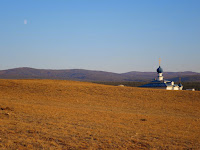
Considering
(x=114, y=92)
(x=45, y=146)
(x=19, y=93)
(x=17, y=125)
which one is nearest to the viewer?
(x=45, y=146)

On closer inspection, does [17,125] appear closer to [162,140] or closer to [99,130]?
[99,130]

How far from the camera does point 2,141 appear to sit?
9.22 meters

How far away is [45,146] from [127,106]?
16298 millimetres

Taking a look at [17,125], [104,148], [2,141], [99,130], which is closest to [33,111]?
[17,125]

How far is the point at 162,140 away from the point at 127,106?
45.1 feet

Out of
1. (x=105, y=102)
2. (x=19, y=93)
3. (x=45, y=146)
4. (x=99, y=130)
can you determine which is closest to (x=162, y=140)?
(x=99, y=130)

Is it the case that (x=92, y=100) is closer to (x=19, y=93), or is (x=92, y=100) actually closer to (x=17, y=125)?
(x=19, y=93)

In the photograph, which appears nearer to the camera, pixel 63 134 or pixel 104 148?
pixel 104 148

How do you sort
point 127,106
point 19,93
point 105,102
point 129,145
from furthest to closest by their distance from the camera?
point 19,93 < point 105,102 < point 127,106 < point 129,145

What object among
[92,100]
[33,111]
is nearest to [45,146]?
[33,111]

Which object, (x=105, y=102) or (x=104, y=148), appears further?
(x=105, y=102)

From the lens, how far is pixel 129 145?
9.77 metres

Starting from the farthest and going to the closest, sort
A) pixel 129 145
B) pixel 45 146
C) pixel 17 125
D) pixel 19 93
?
pixel 19 93 → pixel 17 125 → pixel 129 145 → pixel 45 146

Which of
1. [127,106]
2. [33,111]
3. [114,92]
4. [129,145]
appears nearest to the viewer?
[129,145]
